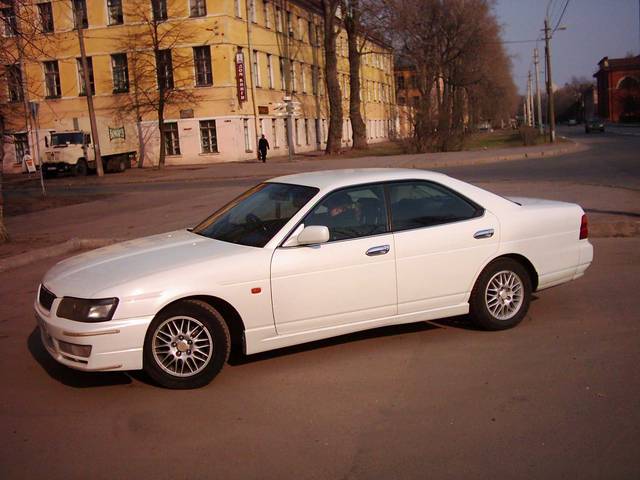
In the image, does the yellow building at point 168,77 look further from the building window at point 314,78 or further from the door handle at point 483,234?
the door handle at point 483,234

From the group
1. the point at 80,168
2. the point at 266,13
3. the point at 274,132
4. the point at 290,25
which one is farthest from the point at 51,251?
the point at 290,25

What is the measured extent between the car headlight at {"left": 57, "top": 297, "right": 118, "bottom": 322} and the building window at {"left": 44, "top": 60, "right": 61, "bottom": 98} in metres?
46.2

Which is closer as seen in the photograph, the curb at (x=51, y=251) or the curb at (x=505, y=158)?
the curb at (x=51, y=251)

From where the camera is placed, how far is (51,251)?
1155cm

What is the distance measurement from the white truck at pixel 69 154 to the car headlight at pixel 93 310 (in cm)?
3577

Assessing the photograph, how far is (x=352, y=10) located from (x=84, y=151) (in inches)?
744

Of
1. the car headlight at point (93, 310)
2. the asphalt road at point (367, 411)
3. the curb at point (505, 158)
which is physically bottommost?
the asphalt road at point (367, 411)

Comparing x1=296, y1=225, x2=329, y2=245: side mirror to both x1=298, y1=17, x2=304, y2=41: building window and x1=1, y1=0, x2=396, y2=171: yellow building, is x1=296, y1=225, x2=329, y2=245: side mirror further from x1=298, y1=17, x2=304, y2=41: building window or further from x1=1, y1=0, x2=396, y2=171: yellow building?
x1=298, y1=17, x2=304, y2=41: building window

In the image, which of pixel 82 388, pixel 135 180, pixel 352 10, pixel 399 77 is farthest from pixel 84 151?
pixel 399 77

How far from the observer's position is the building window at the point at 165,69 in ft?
139

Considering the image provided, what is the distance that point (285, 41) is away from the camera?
5231 centimetres

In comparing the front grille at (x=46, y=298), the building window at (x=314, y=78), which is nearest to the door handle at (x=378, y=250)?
the front grille at (x=46, y=298)

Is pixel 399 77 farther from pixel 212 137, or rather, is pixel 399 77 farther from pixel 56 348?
pixel 56 348

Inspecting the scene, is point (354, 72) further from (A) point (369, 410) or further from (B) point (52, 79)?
(A) point (369, 410)
